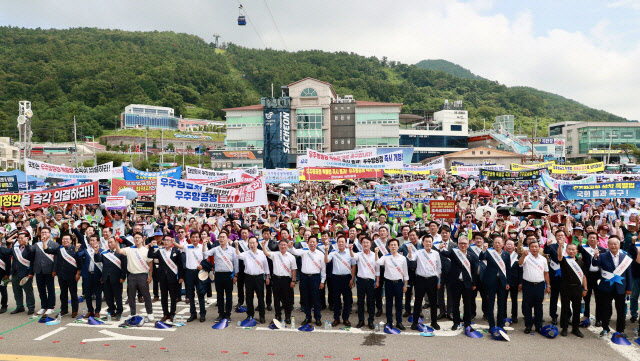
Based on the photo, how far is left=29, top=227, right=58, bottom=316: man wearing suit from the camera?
8406 millimetres

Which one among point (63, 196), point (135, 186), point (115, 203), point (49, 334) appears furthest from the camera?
point (135, 186)

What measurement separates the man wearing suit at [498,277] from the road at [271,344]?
43 centimetres

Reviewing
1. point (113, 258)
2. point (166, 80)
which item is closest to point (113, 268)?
point (113, 258)

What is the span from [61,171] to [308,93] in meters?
51.9

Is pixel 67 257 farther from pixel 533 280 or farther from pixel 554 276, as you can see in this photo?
pixel 554 276

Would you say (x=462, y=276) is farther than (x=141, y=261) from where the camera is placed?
No

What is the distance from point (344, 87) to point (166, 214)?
122 m

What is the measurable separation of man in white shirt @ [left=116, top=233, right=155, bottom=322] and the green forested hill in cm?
10129

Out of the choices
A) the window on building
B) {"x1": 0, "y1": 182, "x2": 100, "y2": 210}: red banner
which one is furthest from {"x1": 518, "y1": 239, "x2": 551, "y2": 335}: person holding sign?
Answer: the window on building

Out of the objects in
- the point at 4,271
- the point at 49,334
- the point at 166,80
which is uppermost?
the point at 166,80

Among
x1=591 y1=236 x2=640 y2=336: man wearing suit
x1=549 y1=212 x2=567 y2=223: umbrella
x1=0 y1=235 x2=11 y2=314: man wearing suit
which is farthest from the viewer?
x1=549 y1=212 x2=567 y2=223: umbrella

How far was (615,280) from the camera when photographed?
712 cm

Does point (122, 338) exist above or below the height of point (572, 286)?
below

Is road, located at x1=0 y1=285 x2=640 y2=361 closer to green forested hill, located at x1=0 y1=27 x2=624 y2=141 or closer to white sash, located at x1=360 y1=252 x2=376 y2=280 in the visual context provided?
white sash, located at x1=360 y1=252 x2=376 y2=280
